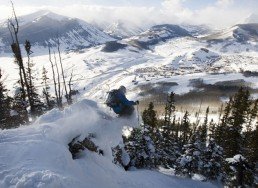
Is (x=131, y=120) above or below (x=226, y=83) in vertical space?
above

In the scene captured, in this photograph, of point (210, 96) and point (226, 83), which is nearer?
point (210, 96)

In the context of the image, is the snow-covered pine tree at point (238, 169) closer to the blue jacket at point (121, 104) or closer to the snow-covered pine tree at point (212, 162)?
the snow-covered pine tree at point (212, 162)

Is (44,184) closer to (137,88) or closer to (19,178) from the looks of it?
(19,178)

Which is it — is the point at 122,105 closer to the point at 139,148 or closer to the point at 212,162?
Answer: the point at 139,148

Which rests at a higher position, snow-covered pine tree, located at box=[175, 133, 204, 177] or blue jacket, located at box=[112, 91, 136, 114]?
blue jacket, located at box=[112, 91, 136, 114]

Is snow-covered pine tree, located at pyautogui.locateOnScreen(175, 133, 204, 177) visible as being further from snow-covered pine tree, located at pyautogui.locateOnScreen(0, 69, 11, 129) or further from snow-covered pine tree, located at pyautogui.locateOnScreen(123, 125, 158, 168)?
snow-covered pine tree, located at pyautogui.locateOnScreen(0, 69, 11, 129)

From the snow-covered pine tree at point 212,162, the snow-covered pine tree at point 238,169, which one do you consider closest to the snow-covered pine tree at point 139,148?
the snow-covered pine tree at point 212,162

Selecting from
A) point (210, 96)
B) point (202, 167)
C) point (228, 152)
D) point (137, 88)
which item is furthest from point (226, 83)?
point (202, 167)

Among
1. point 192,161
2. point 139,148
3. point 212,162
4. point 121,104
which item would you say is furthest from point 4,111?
point 212,162

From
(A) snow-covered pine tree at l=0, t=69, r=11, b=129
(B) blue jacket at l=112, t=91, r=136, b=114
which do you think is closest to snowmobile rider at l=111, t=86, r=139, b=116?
(B) blue jacket at l=112, t=91, r=136, b=114
